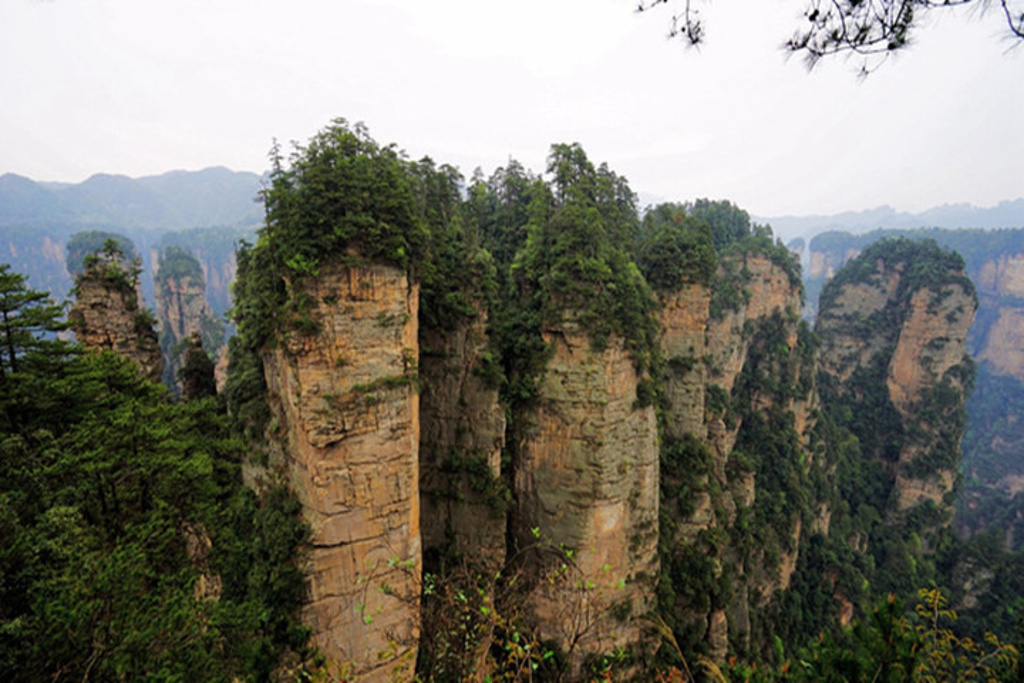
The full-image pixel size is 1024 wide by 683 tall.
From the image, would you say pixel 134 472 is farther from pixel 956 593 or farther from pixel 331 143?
pixel 956 593

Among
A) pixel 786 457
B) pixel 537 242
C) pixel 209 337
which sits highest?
pixel 537 242

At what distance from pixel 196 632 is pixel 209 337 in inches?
2342

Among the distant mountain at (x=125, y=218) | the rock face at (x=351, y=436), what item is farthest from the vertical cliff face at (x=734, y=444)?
the distant mountain at (x=125, y=218)

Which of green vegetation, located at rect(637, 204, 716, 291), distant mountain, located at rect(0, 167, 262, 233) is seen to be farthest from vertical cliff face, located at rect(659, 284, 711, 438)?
distant mountain, located at rect(0, 167, 262, 233)

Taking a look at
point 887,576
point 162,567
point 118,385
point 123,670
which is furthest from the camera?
point 887,576

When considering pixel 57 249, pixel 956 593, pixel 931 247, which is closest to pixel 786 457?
pixel 956 593

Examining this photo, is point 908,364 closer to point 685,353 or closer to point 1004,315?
point 685,353

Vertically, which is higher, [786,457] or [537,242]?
[537,242]

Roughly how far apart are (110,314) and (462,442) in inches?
502

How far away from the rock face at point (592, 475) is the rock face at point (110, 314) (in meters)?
14.0

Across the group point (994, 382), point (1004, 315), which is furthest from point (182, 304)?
point (1004, 315)

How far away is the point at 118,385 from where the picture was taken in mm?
10898

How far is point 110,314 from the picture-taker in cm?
1566

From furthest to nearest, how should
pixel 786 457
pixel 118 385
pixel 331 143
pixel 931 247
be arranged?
1. pixel 931 247
2. pixel 786 457
3. pixel 331 143
4. pixel 118 385
